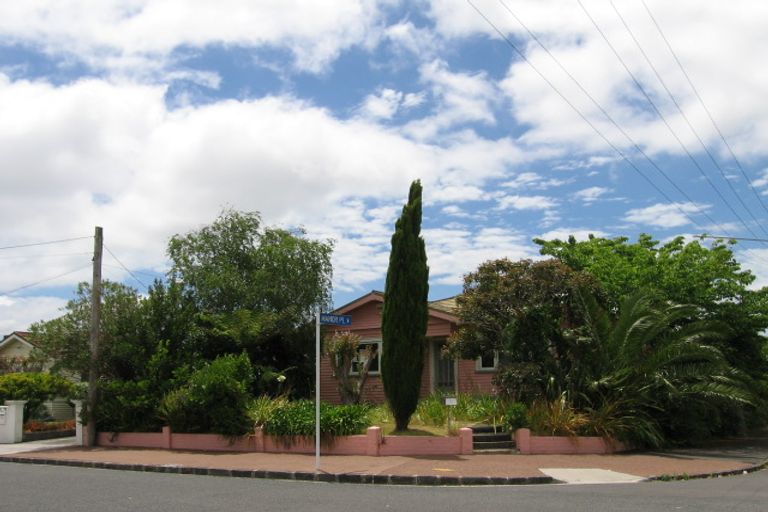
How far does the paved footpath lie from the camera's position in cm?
1298

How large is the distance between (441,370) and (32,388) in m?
13.5

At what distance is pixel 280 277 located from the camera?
24.5m

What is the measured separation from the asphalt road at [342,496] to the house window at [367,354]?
11032mm

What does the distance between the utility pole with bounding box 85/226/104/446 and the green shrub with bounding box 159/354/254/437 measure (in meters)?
2.71

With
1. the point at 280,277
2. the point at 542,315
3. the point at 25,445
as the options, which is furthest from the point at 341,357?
the point at 25,445

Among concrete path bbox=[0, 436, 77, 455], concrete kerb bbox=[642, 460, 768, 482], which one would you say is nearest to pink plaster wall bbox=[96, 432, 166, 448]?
concrete path bbox=[0, 436, 77, 455]

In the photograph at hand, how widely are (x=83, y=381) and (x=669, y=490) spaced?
16.8 metres

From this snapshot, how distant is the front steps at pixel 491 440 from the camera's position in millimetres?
16225

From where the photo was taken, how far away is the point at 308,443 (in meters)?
16.7

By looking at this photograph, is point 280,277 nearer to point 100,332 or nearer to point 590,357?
point 100,332

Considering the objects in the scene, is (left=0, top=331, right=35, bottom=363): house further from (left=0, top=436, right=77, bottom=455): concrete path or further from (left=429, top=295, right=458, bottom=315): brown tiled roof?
(left=429, top=295, right=458, bottom=315): brown tiled roof

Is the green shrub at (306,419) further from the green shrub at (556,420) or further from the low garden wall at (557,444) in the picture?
the green shrub at (556,420)

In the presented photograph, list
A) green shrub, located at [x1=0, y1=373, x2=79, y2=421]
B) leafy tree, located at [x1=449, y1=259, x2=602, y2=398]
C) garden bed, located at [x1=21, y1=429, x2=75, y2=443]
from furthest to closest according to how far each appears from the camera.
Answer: green shrub, located at [x1=0, y1=373, x2=79, y2=421]
garden bed, located at [x1=21, y1=429, x2=75, y2=443]
leafy tree, located at [x1=449, y1=259, x2=602, y2=398]

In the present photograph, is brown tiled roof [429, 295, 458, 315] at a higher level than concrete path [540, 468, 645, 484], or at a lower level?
higher
